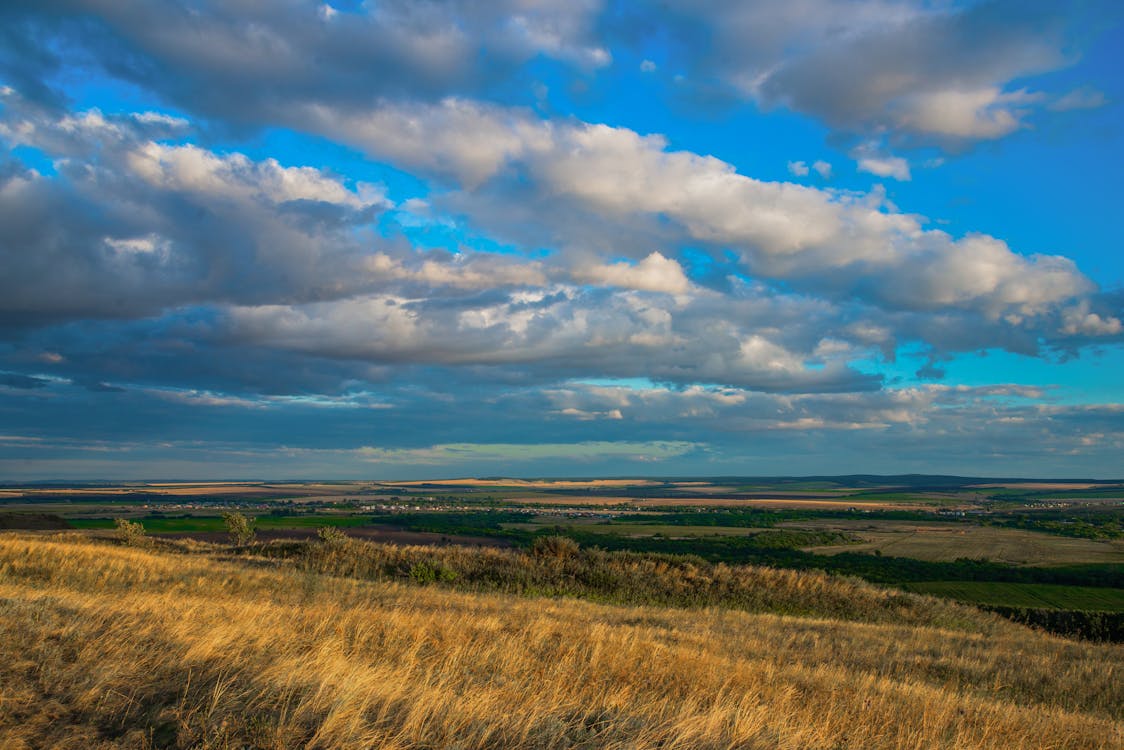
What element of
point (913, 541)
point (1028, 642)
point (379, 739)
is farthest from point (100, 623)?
point (913, 541)

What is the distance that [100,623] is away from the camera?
31.1ft

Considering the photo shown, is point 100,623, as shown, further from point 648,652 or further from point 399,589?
point 399,589

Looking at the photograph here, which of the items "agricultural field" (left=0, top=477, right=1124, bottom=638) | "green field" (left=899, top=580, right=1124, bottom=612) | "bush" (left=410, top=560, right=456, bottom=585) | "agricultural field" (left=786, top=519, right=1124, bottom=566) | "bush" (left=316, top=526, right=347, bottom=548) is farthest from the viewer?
"agricultural field" (left=786, top=519, right=1124, bottom=566)

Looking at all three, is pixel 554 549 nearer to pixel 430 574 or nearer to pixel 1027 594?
pixel 430 574

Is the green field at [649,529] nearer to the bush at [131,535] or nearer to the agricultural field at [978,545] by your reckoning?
the agricultural field at [978,545]

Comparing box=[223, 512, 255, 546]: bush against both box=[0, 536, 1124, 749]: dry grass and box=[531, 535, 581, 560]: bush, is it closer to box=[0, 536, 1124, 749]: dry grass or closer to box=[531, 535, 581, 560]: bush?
box=[531, 535, 581, 560]: bush

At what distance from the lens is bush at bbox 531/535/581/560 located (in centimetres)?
3544

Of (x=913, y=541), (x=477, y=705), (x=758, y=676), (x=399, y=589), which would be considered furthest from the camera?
(x=913, y=541)

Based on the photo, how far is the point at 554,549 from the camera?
35.8 m

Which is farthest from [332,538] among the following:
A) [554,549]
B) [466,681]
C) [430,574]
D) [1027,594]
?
[1027,594]

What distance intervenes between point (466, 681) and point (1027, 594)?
3035 inches

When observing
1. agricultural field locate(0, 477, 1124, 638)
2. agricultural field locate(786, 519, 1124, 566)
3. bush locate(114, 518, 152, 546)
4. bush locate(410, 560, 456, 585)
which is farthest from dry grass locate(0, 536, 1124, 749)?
agricultural field locate(786, 519, 1124, 566)

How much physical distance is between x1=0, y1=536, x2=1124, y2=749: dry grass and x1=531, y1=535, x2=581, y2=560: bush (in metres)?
15.3

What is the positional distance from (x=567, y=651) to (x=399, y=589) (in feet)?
40.3
